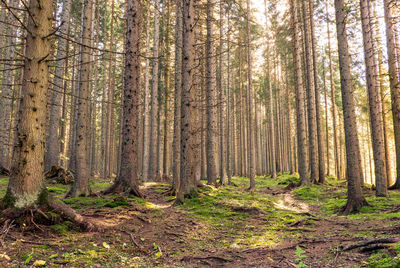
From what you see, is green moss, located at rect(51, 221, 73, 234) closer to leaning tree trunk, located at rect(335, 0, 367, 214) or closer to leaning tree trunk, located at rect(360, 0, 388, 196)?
leaning tree trunk, located at rect(335, 0, 367, 214)

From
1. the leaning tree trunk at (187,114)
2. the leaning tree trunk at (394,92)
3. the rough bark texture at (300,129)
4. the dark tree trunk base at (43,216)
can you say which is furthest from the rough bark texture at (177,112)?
the leaning tree trunk at (394,92)

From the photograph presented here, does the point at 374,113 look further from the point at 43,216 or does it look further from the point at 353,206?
the point at 43,216

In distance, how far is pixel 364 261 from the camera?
3578 millimetres

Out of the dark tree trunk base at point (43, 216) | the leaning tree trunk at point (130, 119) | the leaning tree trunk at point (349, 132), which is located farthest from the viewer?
the leaning tree trunk at point (130, 119)

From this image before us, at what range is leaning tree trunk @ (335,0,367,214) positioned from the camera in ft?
27.8

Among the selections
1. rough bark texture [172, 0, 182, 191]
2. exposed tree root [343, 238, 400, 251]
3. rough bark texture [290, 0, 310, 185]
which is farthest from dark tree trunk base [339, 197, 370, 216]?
rough bark texture [172, 0, 182, 191]

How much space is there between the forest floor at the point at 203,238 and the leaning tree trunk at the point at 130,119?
1036mm

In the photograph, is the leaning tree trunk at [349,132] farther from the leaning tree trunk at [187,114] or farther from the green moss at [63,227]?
the green moss at [63,227]

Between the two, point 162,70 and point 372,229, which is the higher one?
point 162,70

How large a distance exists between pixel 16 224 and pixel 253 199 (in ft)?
28.7

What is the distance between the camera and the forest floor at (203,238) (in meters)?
3.80

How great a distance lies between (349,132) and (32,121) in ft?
30.2

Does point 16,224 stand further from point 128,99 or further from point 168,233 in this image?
point 128,99

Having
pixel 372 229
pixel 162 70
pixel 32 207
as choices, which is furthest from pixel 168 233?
pixel 162 70
